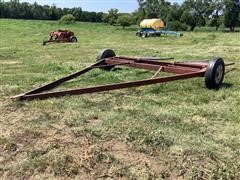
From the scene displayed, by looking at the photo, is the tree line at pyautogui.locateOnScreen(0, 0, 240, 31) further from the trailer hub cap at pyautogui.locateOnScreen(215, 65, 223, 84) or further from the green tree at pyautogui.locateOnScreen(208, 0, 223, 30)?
the trailer hub cap at pyautogui.locateOnScreen(215, 65, 223, 84)

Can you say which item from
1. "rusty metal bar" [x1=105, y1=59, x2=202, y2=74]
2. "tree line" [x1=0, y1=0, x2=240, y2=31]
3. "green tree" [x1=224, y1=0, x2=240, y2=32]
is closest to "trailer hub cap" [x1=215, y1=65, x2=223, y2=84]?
"rusty metal bar" [x1=105, y1=59, x2=202, y2=74]

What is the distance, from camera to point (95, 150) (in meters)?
4.29

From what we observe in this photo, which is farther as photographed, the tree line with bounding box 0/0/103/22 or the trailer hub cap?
the tree line with bounding box 0/0/103/22

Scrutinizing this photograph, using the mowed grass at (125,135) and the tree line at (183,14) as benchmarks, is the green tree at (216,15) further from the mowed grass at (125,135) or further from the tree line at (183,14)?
the mowed grass at (125,135)

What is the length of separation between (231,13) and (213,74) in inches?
2422

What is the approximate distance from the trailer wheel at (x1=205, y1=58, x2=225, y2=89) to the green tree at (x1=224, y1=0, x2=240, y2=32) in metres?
60.0

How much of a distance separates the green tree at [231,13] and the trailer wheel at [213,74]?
5998 centimetres

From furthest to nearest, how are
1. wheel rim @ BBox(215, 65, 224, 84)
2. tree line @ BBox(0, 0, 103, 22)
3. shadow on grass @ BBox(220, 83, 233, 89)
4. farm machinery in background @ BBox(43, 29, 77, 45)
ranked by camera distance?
tree line @ BBox(0, 0, 103, 22)
farm machinery in background @ BBox(43, 29, 77, 45)
shadow on grass @ BBox(220, 83, 233, 89)
wheel rim @ BBox(215, 65, 224, 84)

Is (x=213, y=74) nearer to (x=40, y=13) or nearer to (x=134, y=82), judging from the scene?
(x=134, y=82)

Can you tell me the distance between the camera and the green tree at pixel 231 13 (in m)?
64.6

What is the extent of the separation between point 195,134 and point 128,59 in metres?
4.48

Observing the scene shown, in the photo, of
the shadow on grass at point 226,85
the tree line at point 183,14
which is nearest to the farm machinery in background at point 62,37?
the shadow on grass at point 226,85

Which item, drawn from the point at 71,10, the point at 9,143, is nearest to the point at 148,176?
the point at 9,143

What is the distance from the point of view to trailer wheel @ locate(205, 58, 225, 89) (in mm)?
7410
